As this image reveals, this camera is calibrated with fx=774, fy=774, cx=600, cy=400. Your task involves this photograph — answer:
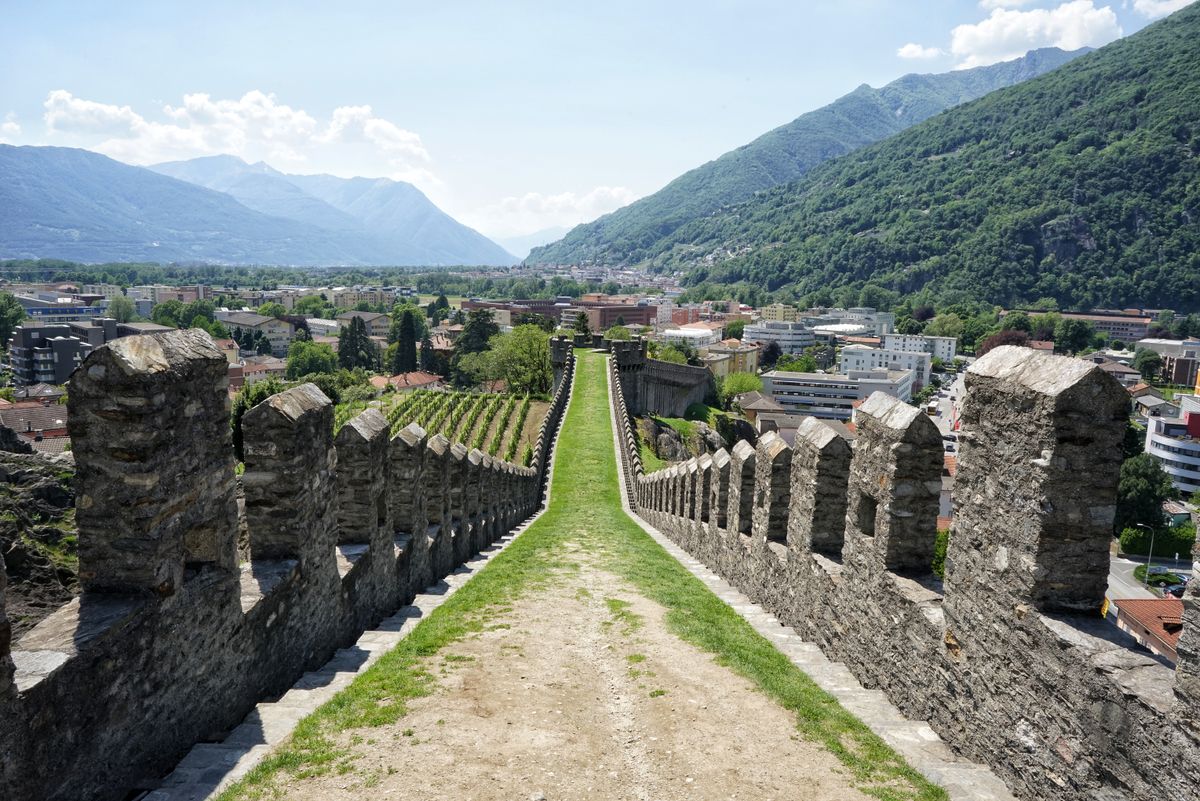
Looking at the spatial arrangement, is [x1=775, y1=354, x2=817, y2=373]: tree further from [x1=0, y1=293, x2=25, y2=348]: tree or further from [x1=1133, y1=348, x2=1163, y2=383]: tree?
[x1=0, y1=293, x2=25, y2=348]: tree

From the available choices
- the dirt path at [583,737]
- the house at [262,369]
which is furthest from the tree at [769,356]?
the dirt path at [583,737]

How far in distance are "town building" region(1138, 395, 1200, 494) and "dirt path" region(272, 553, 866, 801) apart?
61138 mm

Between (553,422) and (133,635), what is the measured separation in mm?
38118

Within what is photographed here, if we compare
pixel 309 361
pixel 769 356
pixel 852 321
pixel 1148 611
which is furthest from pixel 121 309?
pixel 1148 611

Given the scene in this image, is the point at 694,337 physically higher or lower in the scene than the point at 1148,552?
higher

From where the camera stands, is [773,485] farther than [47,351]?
No

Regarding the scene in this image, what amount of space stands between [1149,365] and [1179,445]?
171ft

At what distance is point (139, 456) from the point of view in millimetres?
4688

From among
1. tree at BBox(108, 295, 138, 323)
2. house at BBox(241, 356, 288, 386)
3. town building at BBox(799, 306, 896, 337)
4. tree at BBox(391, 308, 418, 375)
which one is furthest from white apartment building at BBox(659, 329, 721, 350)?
tree at BBox(108, 295, 138, 323)

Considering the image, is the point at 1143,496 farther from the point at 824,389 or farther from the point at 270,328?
the point at 270,328

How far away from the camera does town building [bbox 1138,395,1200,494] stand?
185 feet

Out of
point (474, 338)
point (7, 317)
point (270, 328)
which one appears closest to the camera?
point (474, 338)

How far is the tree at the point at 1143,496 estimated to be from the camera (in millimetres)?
45031

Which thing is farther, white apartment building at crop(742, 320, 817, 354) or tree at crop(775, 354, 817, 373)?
white apartment building at crop(742, 320, 817, 354)
